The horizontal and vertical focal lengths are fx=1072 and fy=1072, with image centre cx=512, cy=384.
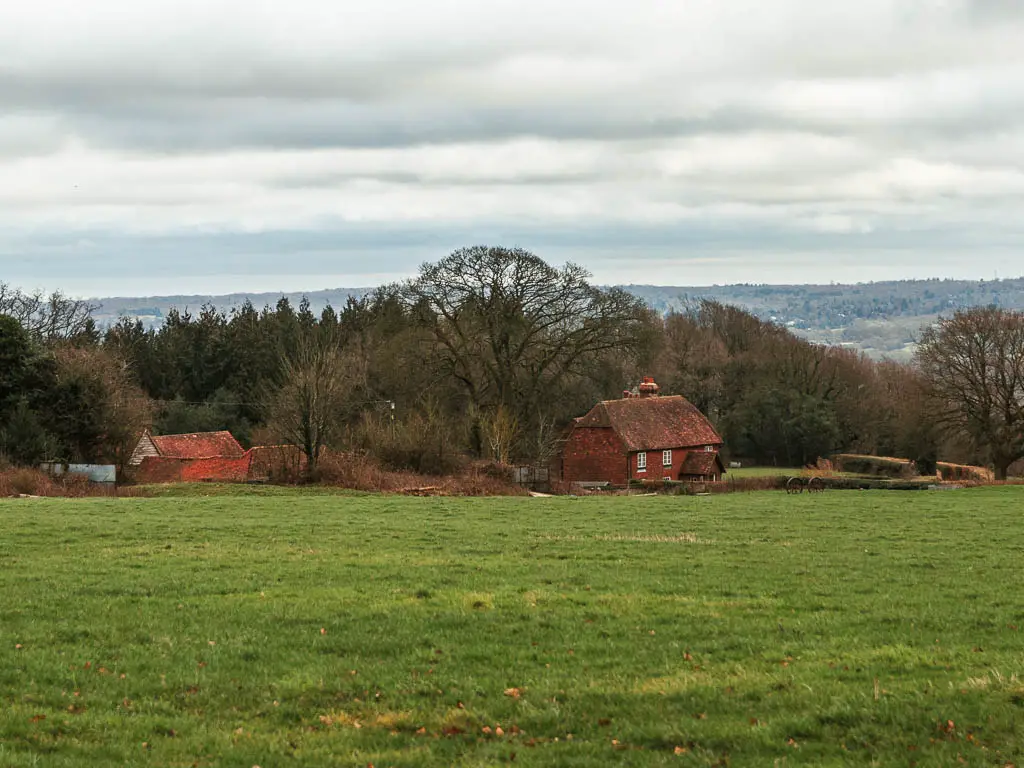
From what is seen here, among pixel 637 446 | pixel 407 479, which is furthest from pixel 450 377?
pixel 407 479

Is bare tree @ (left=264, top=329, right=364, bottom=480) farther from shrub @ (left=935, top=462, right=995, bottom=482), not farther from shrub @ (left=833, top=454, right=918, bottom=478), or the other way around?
shrub @ (left=833, top=454, right=918, bottom=478)

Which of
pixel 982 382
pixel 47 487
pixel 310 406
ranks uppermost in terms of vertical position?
pixel 982 382

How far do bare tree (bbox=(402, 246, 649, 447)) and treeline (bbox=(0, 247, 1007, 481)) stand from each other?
0.11 m

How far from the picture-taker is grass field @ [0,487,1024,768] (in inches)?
348

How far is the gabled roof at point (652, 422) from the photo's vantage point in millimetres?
67625

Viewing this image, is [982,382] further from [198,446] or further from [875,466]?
[198,446]

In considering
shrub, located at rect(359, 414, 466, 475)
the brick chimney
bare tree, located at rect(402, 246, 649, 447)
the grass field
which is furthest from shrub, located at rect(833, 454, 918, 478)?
the grass field

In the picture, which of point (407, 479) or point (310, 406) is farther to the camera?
point (407, 479)

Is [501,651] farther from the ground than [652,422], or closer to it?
closer to it

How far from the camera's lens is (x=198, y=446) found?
64.8 meters

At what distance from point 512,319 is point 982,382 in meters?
31.0

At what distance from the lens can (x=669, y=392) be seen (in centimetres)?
9619

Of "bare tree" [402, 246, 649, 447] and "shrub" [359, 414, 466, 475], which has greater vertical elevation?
"bare tree" [402, 246, 649, 447]

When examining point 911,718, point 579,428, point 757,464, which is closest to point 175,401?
point 579,428
